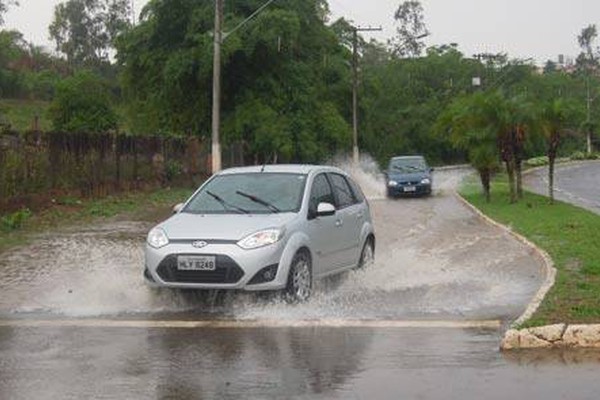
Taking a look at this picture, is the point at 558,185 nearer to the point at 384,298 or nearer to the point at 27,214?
the point at 27,214

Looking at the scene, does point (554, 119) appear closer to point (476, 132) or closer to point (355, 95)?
point (476, 132)

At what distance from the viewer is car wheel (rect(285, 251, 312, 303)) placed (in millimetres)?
10305

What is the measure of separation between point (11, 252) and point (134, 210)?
28.7ft

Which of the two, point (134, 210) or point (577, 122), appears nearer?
point (134, 210)

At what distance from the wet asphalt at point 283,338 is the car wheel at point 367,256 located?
14 cm

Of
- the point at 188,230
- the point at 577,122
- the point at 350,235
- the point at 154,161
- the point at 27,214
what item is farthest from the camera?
the point at 154,161

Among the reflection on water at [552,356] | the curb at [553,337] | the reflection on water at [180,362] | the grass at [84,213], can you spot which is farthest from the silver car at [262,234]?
the grass at [84,213]

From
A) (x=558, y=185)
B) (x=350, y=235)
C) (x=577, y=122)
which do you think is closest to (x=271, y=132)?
(x=558, y=185)

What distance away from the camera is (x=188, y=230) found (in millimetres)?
10375

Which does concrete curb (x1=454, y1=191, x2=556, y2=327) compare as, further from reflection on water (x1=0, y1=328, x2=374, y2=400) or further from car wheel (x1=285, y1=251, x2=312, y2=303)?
car wheel (x1=285, y1=251, x2=312, y2=303)

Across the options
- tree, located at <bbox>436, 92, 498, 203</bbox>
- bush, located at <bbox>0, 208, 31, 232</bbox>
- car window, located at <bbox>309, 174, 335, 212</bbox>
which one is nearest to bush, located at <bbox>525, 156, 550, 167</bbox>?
tree, located at <bbox>436, 92, 498, 203</bbox>

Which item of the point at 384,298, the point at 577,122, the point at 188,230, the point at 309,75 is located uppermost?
the point at 309,75

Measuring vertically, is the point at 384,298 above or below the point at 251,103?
below

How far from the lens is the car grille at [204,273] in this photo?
997 cm
